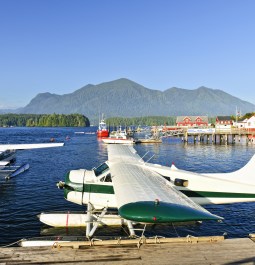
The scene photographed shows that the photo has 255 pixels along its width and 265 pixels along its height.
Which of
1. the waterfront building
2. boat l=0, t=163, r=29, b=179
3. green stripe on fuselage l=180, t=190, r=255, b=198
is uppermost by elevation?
the waterfront building

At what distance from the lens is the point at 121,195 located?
9172mm

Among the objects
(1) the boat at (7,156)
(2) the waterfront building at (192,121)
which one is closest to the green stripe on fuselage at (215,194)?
(1) the boat at (7,156)

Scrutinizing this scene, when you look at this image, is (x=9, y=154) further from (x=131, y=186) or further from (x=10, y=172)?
(x=131, y=186)

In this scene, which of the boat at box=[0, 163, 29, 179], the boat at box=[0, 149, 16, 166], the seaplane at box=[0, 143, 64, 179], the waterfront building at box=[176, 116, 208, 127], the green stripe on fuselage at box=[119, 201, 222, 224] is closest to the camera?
the green stripe on fuselage at box=[119, 201, 222, 224]

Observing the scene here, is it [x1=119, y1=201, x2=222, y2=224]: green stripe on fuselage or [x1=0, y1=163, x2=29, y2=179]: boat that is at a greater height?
[x1=119, y1=201, x2=222, y2=224]: green stripe on fuselage

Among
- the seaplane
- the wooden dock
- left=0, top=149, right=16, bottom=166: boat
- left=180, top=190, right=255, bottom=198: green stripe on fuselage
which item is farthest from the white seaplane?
left=0, top=149, right=16, bottom=166: boat

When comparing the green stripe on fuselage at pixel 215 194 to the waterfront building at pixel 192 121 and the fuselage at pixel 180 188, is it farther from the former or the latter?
the waterfront building at pixel 192 121

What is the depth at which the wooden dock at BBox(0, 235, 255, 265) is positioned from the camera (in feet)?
30.3

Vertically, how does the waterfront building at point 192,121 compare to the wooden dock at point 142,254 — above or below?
above

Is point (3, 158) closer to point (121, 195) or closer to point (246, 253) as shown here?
point (121, 195)

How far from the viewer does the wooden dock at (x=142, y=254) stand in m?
9.25

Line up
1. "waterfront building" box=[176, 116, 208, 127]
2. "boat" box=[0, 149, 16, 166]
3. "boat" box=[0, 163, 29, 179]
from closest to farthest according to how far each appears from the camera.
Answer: "boat" box=[0, 149, 16, 166] < "boat" box=[0, 163, 29, 179] < "waterfront building" box=[176, 116, 208, 127]

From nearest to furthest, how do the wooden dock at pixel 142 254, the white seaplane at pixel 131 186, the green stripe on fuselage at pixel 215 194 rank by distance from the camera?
the wooden dock at pixel 142 254 < the white seaplane at pixel 131 186 < the green stripe on fuselage at pixel 215 194

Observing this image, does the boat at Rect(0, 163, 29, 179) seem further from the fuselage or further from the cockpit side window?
the cockpit side window
